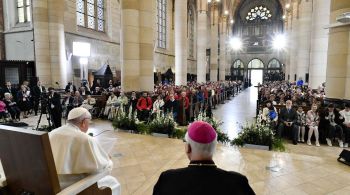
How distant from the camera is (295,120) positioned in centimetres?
818

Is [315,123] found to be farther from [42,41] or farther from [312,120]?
[42,41]

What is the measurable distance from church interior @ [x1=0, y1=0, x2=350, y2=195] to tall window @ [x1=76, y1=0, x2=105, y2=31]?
7 cm

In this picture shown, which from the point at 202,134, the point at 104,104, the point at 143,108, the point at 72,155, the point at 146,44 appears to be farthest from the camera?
the point at 104,104

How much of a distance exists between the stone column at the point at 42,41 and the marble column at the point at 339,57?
45.6 ft

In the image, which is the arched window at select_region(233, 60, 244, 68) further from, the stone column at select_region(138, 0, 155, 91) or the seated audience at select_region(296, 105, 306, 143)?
the seated audience at select_region(296, 105, 306, 143)

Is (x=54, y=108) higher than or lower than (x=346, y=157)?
higher

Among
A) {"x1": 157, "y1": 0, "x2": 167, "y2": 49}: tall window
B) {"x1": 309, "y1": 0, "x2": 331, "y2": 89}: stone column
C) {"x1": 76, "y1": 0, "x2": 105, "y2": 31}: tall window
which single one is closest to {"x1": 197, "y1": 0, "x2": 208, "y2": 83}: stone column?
{"x1": 157, "y1": 0, "x2": 167, "y2": 49}: tall window

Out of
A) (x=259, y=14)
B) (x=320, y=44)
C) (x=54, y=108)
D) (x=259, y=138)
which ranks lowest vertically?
(x=259, y=138)

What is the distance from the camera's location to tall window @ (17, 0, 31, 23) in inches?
622

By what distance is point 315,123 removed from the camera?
7.88 meters

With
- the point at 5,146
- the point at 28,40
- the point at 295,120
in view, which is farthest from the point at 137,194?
the point at 28,40

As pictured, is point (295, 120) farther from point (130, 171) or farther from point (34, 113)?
point (34, 113)

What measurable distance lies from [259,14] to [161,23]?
26.9 meters

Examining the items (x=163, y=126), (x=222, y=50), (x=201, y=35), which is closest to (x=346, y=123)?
(x=163, y=126)
